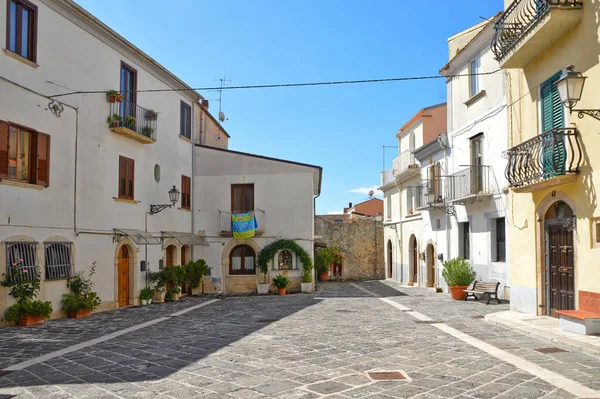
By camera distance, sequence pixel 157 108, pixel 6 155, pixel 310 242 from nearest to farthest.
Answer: pixel 6 155
pixel 157 108
pixel 310 242

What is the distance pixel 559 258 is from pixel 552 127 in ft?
8.80

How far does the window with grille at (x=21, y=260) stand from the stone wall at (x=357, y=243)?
2169 cm

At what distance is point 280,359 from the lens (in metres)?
8.24

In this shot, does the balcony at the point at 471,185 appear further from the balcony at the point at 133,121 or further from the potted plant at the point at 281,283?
the balcony at the point at 133,121

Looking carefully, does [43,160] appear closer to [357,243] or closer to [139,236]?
[139,236]

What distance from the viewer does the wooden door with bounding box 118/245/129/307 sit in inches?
669

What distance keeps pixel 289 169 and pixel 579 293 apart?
46.5 feet

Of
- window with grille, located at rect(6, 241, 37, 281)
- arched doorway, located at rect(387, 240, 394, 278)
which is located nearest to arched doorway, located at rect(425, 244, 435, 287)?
arched doorway, located at rect(387, 240, 394, 278)

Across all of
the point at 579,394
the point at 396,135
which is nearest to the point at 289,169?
the point at 396,135

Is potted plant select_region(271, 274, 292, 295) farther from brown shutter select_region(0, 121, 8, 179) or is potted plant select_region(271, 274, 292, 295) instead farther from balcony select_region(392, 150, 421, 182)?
brown shutter select_region(0, 121, 8, 179)

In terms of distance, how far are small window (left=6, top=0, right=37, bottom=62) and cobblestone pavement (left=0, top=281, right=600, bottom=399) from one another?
20.7 feet

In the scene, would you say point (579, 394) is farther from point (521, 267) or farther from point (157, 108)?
point (157, 108)

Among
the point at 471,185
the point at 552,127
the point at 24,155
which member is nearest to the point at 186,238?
the point at 24,155

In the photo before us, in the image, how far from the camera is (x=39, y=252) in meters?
13.1
